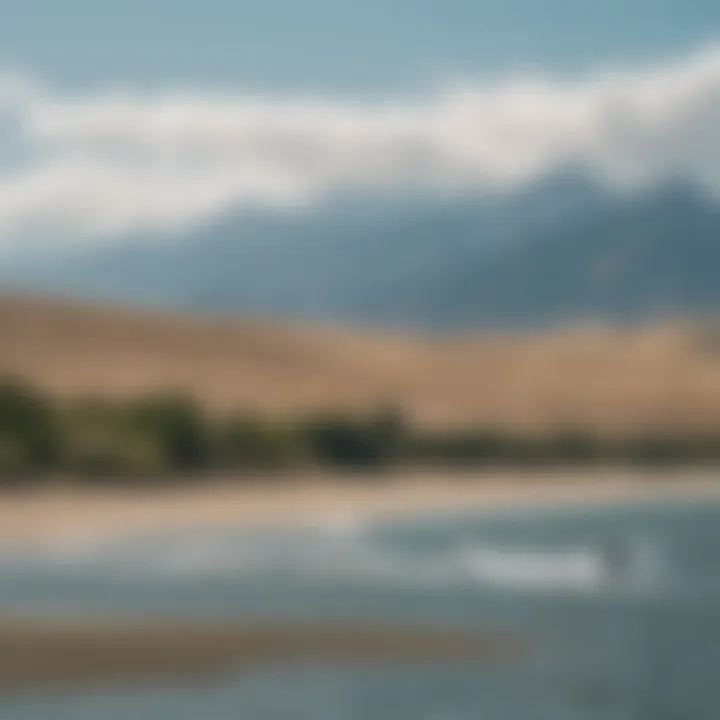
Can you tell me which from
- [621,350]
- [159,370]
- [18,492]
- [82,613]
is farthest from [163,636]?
[621,350]

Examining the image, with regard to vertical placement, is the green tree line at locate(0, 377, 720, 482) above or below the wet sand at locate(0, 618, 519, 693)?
above

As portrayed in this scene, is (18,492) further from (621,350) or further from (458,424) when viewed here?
(621,350)

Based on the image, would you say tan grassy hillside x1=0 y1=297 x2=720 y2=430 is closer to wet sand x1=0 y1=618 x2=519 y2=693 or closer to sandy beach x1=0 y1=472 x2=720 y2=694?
sandy beach x1=0 y1=472 x2=720 y2=694

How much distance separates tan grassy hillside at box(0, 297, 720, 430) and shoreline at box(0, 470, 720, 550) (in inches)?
466

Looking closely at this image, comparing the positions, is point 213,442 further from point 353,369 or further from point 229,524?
point 353,369

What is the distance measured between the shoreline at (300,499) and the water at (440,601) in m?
1.98

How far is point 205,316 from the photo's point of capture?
100438mm

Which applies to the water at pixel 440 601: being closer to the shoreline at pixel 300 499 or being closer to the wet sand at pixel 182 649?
the wet sand at pixel 182 649

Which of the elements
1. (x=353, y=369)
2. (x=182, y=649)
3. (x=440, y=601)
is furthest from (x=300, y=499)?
(x=353, y=369)

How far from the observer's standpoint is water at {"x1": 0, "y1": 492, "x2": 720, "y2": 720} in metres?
19.8

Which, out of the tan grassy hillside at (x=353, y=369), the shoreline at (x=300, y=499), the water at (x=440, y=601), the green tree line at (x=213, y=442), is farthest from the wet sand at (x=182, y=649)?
the tan grassy hillside at (x=353, y=369)

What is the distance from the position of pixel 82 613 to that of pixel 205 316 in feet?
244

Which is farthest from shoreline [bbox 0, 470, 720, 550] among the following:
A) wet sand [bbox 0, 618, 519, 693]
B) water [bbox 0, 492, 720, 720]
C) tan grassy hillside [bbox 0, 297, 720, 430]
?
wet sand [bbox 0, 618, 519, 693]

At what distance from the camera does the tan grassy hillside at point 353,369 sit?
272 feet
